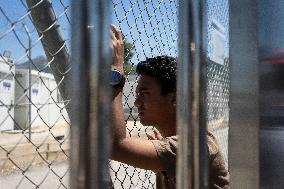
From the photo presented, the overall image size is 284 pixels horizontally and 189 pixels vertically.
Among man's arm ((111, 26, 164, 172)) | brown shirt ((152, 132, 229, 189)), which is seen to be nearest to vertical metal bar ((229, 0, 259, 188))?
man's arm ((111, 26, 164, 172))

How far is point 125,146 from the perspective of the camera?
1.90 metres

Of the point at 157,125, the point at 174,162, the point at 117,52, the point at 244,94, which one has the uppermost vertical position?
the point at 117,52

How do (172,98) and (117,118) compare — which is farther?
(172,98)

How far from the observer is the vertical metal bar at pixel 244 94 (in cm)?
88

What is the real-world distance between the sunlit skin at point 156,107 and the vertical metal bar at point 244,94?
1.33 metres

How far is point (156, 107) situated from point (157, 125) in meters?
0.09

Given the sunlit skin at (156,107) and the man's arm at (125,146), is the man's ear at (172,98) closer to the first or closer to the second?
the sunlit skin at (156,107)

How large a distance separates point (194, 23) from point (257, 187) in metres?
0.37

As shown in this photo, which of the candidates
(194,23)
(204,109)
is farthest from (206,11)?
(204,109)

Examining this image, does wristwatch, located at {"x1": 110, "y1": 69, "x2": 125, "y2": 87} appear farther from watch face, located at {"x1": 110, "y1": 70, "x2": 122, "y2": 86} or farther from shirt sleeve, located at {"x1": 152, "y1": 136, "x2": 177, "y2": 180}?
shirt sleeve, located at {"x1": 152, "y1": 136, "x2": 177, "y2": 180}

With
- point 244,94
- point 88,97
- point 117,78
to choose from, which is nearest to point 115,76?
point 117,78

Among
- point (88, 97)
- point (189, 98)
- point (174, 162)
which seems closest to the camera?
point (88, 97)

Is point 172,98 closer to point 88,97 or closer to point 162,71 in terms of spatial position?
point 162,71

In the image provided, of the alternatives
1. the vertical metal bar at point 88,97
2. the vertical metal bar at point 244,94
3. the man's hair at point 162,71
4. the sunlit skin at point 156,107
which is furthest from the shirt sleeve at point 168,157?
the vertical metal bar at point 88,97
